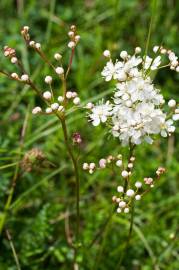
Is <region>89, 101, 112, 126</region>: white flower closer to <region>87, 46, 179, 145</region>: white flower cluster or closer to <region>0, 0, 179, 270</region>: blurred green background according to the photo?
<region>87, 46, 179, 145</region>: white flower cluster

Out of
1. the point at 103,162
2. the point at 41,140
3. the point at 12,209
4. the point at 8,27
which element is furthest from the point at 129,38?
the point at 103,162

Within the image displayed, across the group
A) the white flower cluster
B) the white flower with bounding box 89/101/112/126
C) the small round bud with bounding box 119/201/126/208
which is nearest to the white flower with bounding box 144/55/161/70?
the white flower cluster

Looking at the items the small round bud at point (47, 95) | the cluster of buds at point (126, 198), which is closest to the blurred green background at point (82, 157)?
the cluster of buds at point (126, 198)

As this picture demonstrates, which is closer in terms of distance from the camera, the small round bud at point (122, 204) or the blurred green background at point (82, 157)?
the small round bud at point (122, 204)

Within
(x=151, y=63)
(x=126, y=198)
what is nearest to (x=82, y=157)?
(x=126, y=198)

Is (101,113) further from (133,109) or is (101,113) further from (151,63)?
(151,63)

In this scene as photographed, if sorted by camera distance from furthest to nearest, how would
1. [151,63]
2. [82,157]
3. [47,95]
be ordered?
[82,157] < [151,63] < [47,95]

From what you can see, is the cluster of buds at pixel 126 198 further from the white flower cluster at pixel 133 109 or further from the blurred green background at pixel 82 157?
the blurred green background at pixel 82 157

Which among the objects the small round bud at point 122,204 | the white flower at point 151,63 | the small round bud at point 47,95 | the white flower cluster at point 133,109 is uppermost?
the white flower at point 151,63

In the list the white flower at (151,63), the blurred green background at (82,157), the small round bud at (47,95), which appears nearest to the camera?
the small round bud at (47,95)
